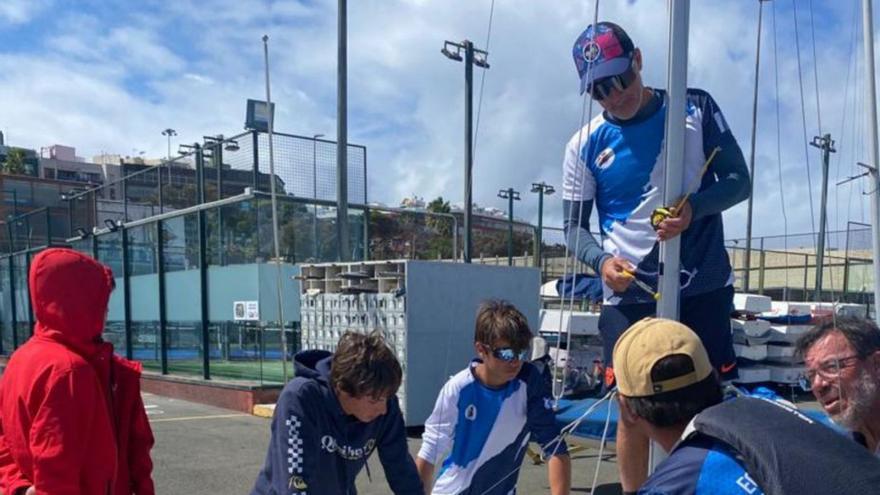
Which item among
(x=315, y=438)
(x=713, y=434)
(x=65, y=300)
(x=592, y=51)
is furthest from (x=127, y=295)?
(x=713, y=434)

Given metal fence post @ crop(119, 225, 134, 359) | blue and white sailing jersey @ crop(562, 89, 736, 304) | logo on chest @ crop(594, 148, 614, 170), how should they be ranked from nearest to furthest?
blue and white sailing jersey @ crop(562, 89, 736, 304) → logo on chest @ crop(594, 148, 614, 170) → metal fence post @ crop(119, 225, 134, 359)

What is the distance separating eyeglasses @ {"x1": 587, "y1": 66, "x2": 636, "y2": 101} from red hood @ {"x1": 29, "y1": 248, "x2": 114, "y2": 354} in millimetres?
1981

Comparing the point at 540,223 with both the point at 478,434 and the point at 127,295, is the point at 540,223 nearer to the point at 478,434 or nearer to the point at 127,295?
the point at 127,295

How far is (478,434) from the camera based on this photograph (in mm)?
3311

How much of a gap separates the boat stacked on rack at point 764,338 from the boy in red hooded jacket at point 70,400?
36.5 feet

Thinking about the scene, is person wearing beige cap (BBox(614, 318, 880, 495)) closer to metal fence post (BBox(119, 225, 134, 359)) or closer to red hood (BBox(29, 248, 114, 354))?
red hood (BBox(29, 248, 114, 354))

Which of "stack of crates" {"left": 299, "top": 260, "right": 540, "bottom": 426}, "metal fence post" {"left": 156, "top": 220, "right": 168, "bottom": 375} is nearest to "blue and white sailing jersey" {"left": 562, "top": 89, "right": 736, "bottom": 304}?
"stack of crates" {"left": 299, "top": 260, "right": 540, "bottom": 426}

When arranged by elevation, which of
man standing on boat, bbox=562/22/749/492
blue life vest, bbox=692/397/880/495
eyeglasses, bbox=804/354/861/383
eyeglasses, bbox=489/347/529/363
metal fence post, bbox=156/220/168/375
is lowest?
metal fence post, bbox=156/220/168/375

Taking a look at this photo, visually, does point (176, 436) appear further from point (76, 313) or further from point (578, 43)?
point (578, 43)

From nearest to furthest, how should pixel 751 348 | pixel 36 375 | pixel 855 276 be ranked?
pixel 36 375
pixel 751 348
pixel 855 276

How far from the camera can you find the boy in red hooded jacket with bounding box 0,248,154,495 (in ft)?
8.68

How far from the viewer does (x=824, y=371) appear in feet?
8.94

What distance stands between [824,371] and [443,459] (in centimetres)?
160

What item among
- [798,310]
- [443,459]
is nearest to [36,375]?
[443,459]
